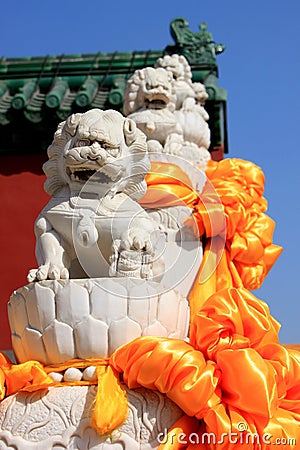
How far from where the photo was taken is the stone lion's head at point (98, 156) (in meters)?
1.85

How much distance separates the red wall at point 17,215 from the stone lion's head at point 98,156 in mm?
3181

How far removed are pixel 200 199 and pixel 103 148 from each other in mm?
1109

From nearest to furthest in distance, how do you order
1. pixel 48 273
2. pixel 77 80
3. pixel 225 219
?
pixel 48 273 < pixel 225 219 < pixel 77 80

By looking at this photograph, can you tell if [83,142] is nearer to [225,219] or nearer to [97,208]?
[97,208]

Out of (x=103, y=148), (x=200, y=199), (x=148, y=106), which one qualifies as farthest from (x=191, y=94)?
(x=103, y=148)

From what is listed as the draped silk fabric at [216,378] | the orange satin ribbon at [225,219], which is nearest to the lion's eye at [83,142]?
the draped silk fabric at [216,378]

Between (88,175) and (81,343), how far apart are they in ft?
1.45

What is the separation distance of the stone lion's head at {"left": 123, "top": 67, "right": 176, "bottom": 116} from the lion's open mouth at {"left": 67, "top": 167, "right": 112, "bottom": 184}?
129 centimetres

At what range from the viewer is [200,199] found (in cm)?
292

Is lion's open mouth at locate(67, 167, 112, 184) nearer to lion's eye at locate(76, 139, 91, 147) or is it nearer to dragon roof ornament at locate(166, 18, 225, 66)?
→ lion's eye at locate(76, 139, 91, 147)

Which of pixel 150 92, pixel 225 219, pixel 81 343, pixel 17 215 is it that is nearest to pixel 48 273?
pixel 81 343

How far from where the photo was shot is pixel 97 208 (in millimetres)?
1843

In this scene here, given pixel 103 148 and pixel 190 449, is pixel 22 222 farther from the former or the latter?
pixel 190 449

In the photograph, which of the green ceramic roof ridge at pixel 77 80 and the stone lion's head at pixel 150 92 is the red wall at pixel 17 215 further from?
the stone lion's head at pixel 150 92
